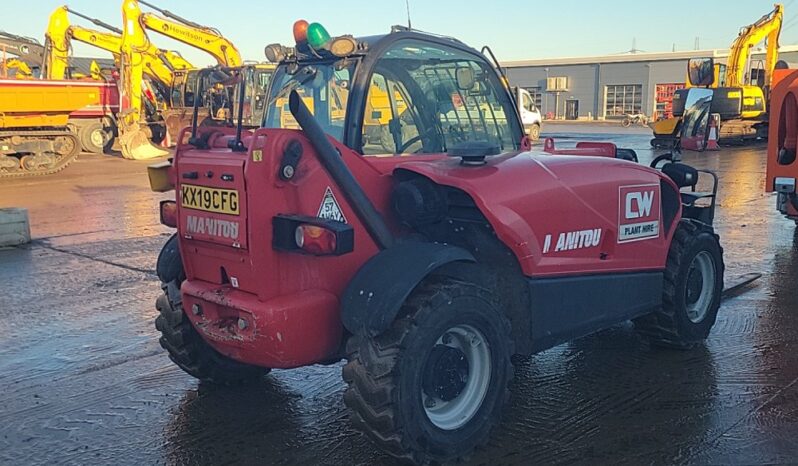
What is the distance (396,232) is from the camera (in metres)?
4.09

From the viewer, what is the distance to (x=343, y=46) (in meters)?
4.14

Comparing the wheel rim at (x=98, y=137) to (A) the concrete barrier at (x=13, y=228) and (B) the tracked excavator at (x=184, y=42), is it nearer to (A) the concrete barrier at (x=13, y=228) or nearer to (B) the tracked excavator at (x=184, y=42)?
(B) the tracked excavator at (x=184, y=42)

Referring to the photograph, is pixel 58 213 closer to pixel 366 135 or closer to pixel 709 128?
pixel 366 135

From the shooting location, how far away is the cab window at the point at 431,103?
13.6 feet

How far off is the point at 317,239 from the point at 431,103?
134cm

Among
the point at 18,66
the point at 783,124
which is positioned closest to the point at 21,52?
the point at 18,66

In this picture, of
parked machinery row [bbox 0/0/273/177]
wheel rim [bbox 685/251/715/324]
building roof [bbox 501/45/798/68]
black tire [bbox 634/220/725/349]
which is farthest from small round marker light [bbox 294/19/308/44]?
building roof [bbox 501/45/798/68]

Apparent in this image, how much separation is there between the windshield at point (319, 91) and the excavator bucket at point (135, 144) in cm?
1962

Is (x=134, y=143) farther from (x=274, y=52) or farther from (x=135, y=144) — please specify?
(x=274, y=52)

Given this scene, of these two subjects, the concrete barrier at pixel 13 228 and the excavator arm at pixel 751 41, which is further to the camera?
the excavator arm at pixel 751 41

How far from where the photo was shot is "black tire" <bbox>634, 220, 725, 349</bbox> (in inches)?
205

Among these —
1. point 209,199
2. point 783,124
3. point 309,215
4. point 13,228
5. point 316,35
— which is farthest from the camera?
point 13,228

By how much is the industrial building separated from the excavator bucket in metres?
41.1

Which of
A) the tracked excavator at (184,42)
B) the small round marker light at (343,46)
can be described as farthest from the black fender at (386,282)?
the tracked excavator at (184,42)
